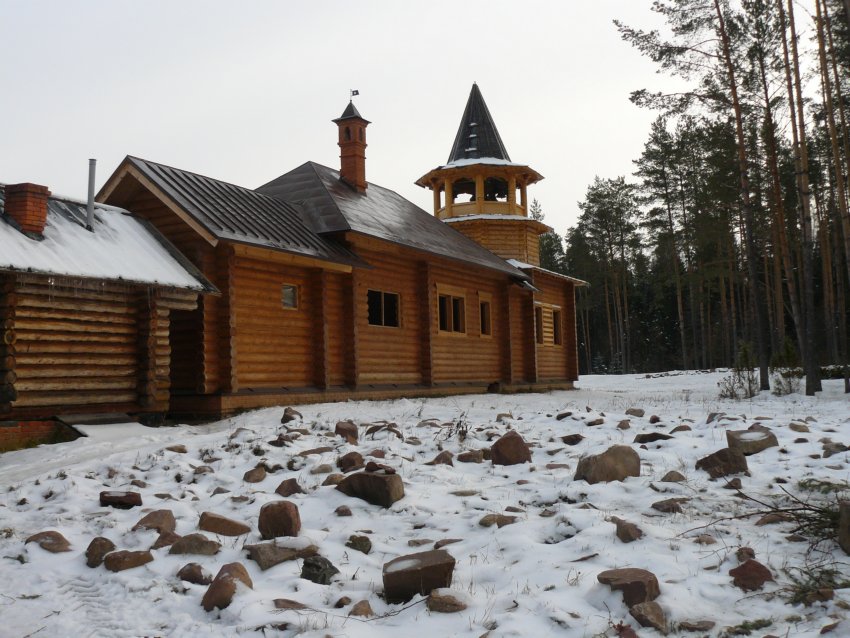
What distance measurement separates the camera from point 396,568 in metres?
4.39

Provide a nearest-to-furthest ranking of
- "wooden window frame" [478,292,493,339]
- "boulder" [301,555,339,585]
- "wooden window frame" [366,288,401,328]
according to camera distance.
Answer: "boulder" [301,555,339,585]
"wooden window frame" [366,288,401,328]
"wooden window frame" [478,292,493,339]

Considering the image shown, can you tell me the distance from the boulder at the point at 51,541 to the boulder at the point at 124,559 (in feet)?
1.54

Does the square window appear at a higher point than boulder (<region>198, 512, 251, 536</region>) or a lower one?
higher

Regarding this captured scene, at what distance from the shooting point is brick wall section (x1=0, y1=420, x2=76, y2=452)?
9.09 m

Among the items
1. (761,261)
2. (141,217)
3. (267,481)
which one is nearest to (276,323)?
(141,217)

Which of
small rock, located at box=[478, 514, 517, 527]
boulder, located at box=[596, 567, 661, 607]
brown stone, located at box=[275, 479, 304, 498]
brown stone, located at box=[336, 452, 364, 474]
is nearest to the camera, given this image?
boulder, located at box=[596, 567, 661, 607]

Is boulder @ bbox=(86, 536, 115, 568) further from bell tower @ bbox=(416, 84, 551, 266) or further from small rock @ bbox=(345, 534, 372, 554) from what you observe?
bell tower @ bbox=(416, 84, 551, 266)

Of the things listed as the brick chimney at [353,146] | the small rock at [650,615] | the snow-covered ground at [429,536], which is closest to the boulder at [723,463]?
the snow-covered ground at [429,536]

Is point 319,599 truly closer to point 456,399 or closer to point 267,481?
point 267,481

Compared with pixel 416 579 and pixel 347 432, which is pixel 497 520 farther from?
pixel 347 432

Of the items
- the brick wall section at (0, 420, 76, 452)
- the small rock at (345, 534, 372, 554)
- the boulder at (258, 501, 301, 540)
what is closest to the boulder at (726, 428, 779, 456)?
the small rock at (345, 534, 372, 554)

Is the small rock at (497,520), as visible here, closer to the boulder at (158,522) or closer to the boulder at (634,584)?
the boulder at (634,584)

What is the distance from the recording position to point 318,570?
182 inches

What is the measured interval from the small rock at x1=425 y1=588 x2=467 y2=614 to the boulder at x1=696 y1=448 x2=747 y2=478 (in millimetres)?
3444
